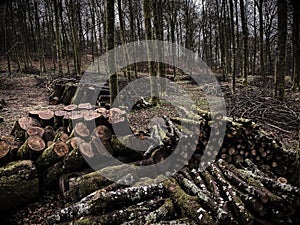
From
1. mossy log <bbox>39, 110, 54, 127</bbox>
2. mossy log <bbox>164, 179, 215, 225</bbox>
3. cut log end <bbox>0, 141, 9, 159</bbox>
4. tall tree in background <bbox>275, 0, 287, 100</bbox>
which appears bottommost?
mossy log <bbox>164, 179, 215, 225</bbox>

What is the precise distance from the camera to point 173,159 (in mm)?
4414

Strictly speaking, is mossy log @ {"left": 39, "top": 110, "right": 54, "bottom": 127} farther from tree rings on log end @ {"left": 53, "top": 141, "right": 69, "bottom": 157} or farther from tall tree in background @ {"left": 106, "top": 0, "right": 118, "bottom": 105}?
tall tree in background @ {"left": 106, "top": 0, "right": 118, "bottom": 105}

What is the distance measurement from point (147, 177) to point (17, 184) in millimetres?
2084

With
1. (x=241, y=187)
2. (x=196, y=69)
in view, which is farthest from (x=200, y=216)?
(x=196, y=69)

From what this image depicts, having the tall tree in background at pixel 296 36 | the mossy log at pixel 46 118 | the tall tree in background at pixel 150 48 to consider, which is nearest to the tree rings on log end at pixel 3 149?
the mossy log at pixel 46 118

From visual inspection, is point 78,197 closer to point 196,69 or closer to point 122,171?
point 122,171

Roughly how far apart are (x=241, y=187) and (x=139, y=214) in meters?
1.48

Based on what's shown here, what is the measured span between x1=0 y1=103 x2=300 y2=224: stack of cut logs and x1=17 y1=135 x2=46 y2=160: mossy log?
16 mm

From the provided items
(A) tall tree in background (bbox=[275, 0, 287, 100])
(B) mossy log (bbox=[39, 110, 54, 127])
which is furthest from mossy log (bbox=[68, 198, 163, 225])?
(A) tall tree in background (bbox=[275, 0, 287, 100])

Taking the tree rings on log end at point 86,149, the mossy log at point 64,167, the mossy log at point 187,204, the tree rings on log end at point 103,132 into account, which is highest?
the tree rings on log end at point 103,132

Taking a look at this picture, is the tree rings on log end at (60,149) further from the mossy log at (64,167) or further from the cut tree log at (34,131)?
the cut tree log at (34,131)

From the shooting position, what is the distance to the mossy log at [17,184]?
384 cm

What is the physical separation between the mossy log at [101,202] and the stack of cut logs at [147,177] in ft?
0.04

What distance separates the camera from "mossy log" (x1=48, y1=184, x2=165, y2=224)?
11.3ft
